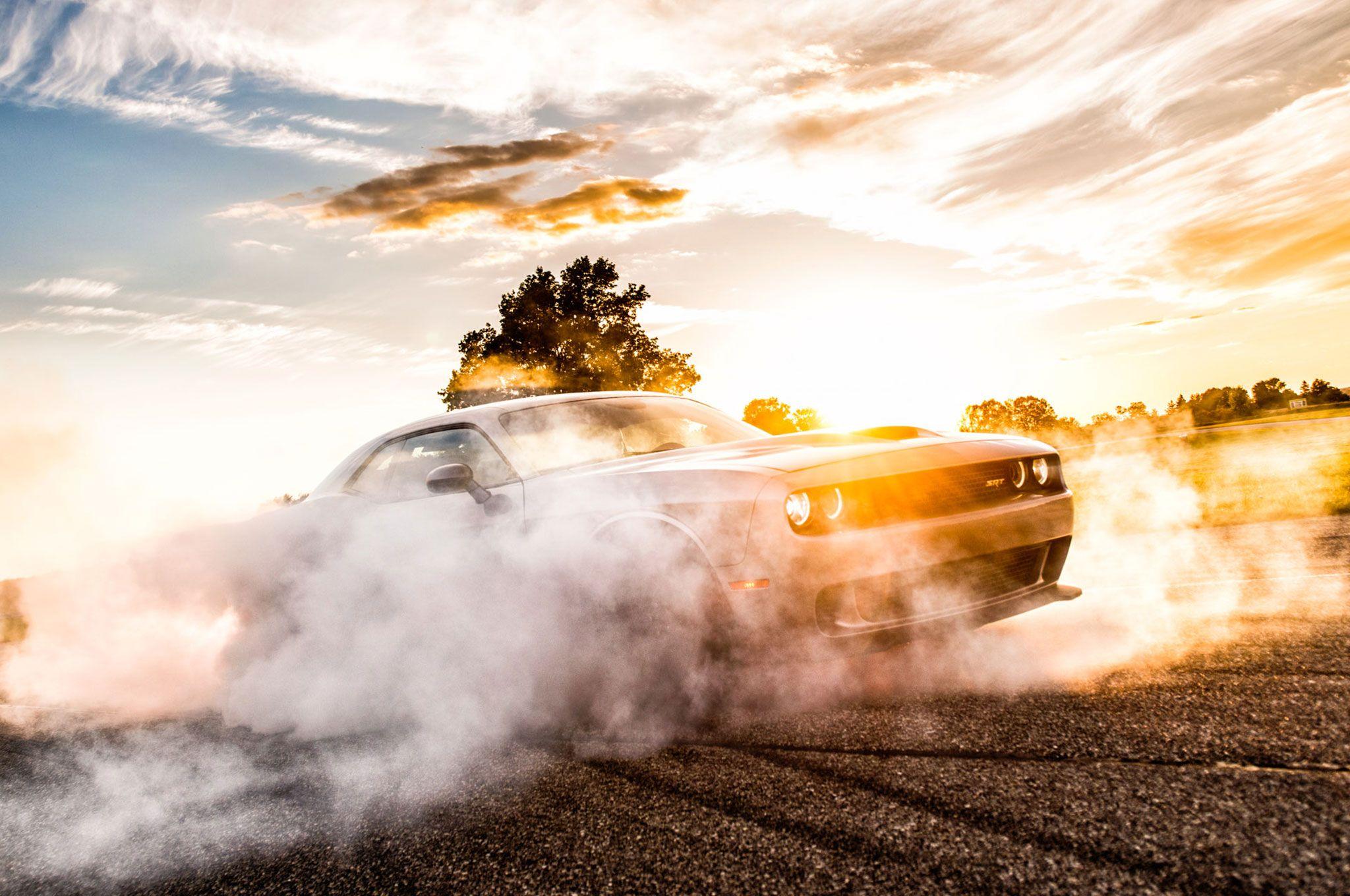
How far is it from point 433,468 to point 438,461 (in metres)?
0.10

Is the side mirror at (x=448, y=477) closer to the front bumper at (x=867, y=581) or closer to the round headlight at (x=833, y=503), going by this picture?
the front bumper at (x=867, y=581)

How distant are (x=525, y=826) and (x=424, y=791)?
58 cm

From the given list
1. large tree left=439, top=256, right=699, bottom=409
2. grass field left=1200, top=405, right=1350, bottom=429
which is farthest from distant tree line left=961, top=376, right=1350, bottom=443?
large tree left=439, top=256, right=699, bottom=409

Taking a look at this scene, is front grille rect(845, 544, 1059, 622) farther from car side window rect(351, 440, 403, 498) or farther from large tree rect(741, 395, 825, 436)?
large tree rect(741, 395, 825, 436)

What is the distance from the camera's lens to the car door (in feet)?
11.5

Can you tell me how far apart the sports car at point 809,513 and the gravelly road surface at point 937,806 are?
0.42 metres

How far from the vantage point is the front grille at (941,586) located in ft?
9.16

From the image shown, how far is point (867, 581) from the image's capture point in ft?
9.06

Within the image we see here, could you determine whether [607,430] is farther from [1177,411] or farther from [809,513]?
[1177,411]

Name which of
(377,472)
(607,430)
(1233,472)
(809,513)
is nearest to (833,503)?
(809,513)

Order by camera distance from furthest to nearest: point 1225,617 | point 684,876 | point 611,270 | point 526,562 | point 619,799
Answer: point 611,270 → point 1225,617 → point 526,562 → point 619,799 → point 684,876

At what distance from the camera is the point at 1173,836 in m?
1.78

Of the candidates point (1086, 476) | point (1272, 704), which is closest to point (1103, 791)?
point (1272, 704)

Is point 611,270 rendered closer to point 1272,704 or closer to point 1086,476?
point 1086,476
